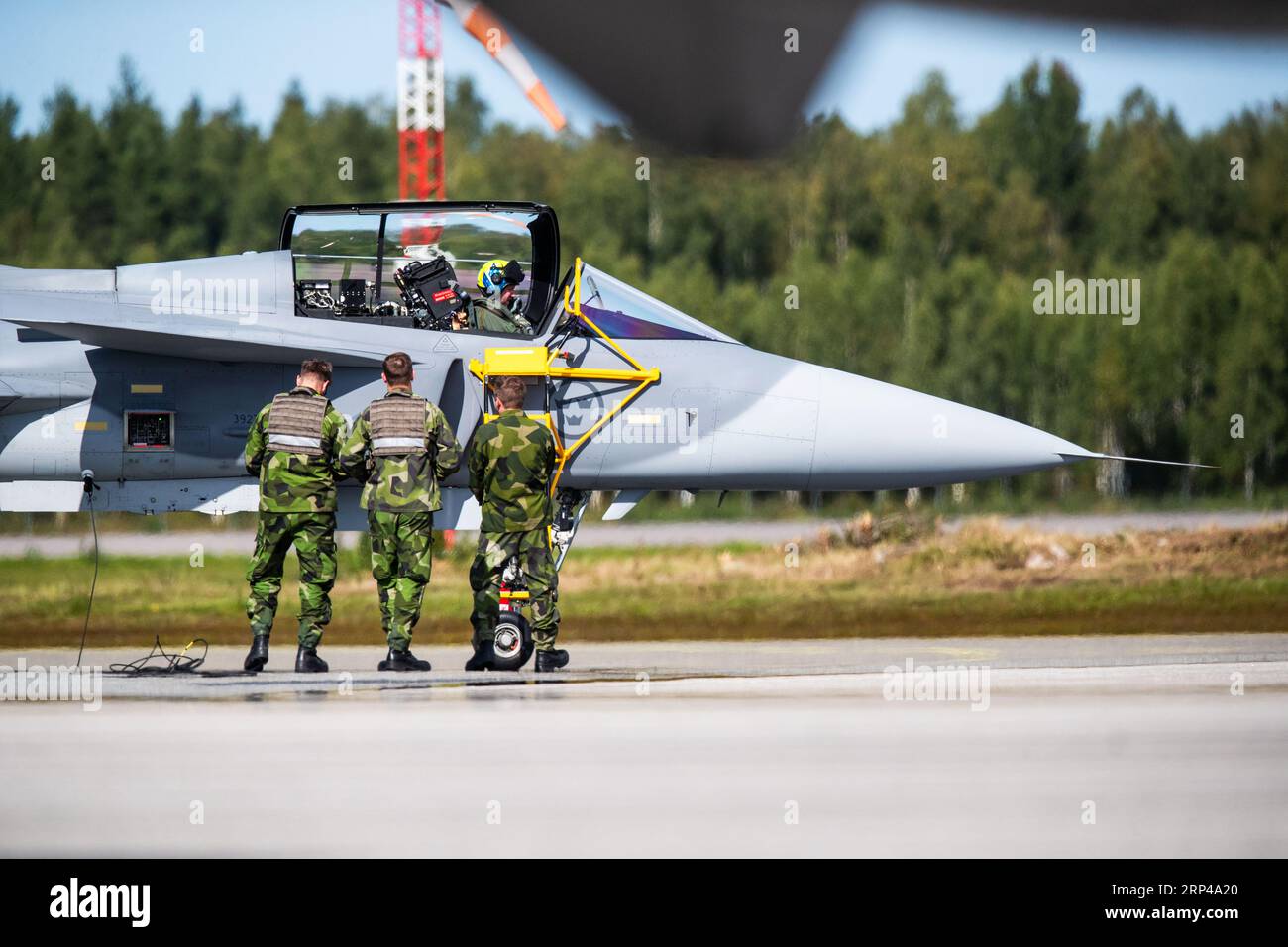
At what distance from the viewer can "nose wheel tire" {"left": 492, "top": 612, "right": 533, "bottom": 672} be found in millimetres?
9453

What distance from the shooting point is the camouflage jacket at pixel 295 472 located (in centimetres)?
920

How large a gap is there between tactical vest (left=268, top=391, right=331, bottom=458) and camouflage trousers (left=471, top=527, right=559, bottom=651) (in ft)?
4.05

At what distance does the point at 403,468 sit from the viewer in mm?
9203

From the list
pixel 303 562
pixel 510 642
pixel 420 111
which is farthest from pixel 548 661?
pixel 420 111

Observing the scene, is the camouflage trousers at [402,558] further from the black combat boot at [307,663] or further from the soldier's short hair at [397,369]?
the soldier's short hair at [397,369]

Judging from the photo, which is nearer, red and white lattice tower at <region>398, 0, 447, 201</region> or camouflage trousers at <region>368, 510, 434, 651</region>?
camouflage trousers at <region>368, 510, 434, 651</region>

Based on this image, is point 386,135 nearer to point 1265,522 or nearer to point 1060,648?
point 1265,522

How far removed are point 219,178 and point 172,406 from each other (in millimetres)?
25313

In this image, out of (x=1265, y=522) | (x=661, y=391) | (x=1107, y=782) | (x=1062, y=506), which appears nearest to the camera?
(x=1107, y=782)

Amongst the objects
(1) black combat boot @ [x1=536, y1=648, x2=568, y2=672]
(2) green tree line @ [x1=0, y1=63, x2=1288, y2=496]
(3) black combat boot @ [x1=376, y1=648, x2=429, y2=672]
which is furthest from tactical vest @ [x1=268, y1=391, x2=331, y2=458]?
(2) green tree line @ [x1=0, y1=63, x2=1288, y2=496]

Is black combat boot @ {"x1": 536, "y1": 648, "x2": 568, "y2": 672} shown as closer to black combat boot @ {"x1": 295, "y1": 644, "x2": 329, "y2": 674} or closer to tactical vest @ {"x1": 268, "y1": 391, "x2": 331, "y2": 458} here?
black combat boot @ {"x1": 295, "y1": 644, "x2": 329, "y2": 674}

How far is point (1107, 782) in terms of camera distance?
5891mm

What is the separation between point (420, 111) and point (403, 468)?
17.4m
